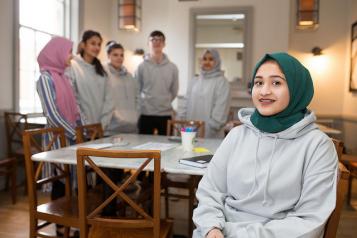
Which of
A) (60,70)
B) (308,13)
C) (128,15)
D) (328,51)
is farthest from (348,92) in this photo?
(60,70)

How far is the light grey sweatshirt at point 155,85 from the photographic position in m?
3.52

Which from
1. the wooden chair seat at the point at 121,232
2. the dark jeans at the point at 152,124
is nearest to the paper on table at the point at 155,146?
the wooden chair seat at the point at 121,232

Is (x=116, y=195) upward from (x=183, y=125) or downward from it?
downward

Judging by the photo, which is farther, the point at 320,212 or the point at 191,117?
the point at 191,117

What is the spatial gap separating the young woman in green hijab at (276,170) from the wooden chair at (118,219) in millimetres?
265

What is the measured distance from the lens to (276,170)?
1126mm

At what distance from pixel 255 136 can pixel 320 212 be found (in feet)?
1.08

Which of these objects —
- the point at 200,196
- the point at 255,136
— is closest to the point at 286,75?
the point at 255,136

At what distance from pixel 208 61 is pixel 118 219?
207 centimetres

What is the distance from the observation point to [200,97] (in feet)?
10.8

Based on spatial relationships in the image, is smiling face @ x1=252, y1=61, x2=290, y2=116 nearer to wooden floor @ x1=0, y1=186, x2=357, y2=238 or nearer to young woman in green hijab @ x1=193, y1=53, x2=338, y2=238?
young woman in green hijab @ x1=193, y1=53, x2=338, y2=238

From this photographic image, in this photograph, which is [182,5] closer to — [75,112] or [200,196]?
[75,112]

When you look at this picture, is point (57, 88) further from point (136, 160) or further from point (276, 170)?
point (276, 170)

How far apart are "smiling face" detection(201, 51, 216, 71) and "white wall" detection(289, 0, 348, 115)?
2.77 metres
